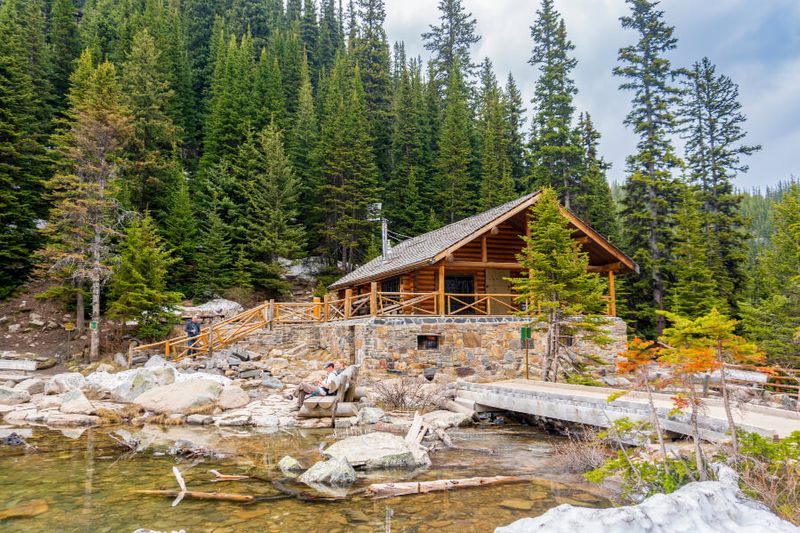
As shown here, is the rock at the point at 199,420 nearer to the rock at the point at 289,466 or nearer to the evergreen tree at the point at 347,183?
the rock at the point at 289,466

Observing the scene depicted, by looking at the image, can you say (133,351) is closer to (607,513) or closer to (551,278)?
(551,278)

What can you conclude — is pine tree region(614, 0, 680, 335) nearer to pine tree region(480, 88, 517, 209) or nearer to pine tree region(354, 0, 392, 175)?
pine tree region(480, 88, 517, 209)

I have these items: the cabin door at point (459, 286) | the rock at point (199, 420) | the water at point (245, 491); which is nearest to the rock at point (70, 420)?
the water at point (245, 491)

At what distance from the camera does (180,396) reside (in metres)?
11.4

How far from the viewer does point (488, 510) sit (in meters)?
5.43

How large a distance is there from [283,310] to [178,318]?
4.41 meters

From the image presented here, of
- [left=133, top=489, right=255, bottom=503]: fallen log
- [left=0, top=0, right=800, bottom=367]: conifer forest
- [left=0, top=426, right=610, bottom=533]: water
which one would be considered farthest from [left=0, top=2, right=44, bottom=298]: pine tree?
[left=133, top=489, right=255, bottom=503]: fallen log

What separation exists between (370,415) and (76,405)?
7013mm

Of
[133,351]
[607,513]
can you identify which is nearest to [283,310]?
[133,351]

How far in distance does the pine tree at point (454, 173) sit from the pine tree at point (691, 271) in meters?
13.6

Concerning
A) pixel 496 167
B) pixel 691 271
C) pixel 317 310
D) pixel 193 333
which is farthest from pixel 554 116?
pixel 193 333

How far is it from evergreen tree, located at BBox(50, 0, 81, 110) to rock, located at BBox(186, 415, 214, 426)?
2953 cm

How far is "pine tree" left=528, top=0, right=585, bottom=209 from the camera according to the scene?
97.0ft

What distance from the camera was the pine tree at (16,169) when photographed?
2214cm
